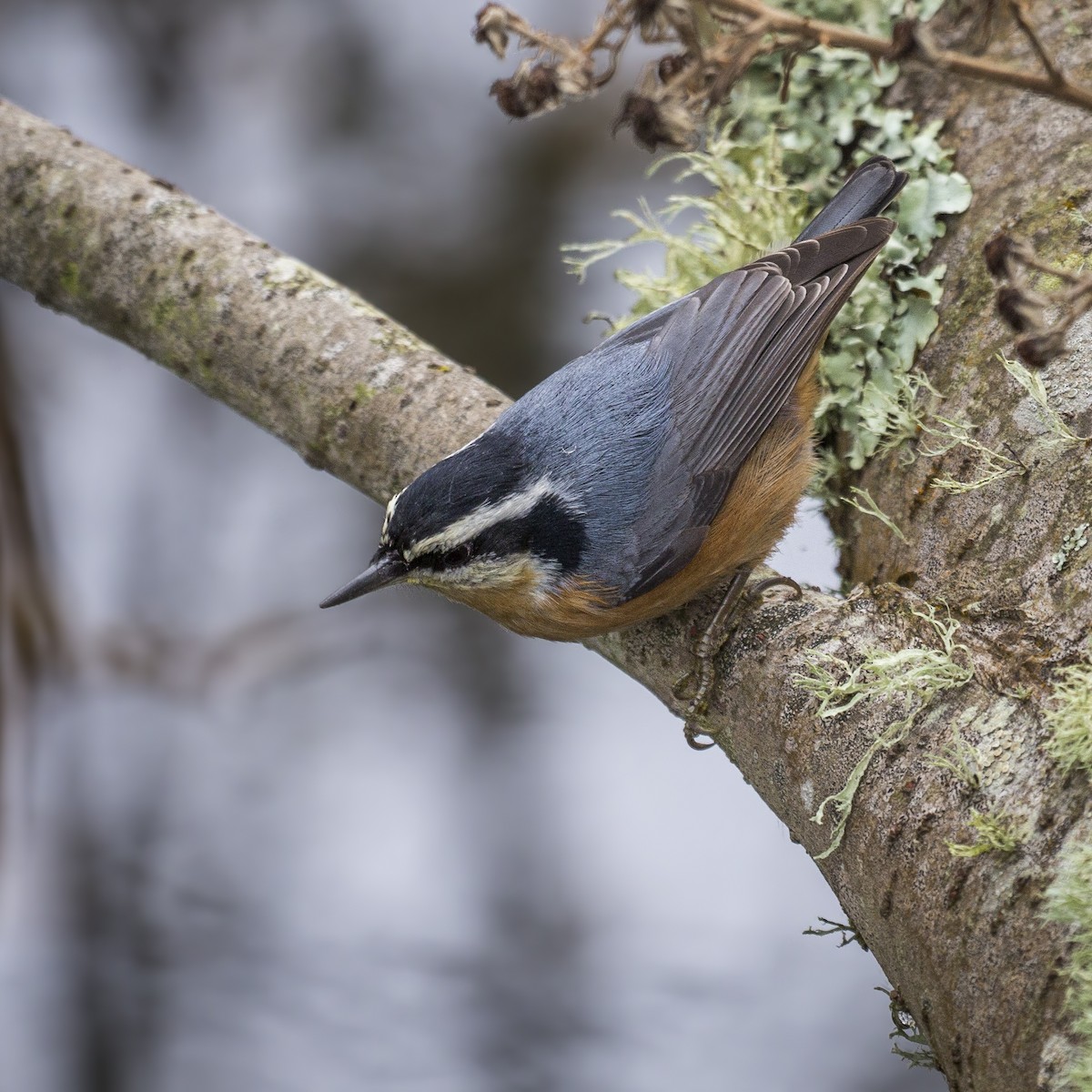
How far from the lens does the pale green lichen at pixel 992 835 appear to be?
157 cm

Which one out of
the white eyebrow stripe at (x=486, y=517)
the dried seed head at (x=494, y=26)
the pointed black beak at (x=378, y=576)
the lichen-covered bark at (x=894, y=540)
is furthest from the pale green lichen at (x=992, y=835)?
the dried seed head at (x=494, y=26)

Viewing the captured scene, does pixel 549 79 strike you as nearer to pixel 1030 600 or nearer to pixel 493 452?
pixel 493 452

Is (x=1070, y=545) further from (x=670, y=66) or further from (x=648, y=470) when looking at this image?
(x=670, y=66)

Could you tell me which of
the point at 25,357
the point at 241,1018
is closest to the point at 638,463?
the point at 241,1018

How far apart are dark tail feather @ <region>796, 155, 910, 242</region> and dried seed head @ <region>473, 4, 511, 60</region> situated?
87 centimetres

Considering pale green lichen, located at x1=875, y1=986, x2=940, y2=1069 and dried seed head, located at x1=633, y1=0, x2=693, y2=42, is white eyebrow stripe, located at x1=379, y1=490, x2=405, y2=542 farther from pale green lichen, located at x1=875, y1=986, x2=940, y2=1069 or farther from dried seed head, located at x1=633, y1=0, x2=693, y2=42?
pale green lichen, located at x1=875, y1=986, x2=940, y2=1069

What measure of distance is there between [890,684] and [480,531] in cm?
104

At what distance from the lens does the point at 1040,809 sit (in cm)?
157

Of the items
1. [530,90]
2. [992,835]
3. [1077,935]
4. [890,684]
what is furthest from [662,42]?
[1077,935]

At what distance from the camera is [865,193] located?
105 inches

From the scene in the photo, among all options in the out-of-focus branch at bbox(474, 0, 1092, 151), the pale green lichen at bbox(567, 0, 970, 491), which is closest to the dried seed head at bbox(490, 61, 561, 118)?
the out-of-focus branch at bbox(474, 0, 1092, 151)

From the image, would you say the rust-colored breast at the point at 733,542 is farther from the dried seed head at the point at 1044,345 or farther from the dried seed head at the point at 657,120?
the dried seed head at the point at 1044,345

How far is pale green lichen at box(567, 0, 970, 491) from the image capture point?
102 inches

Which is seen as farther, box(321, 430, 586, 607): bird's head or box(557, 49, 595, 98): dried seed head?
box(321, 430, 586, 607): bird's head
